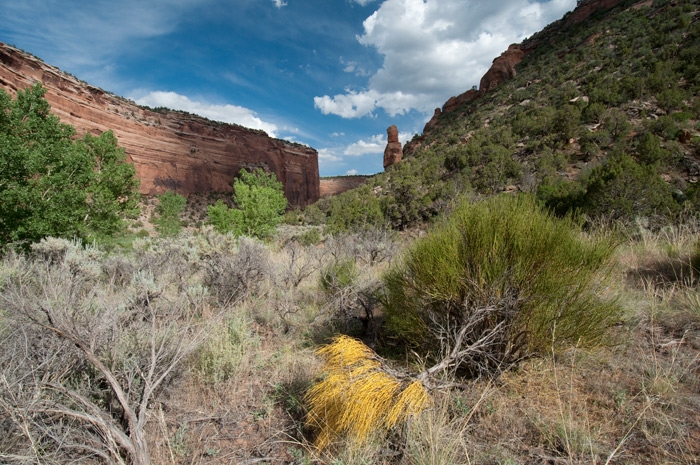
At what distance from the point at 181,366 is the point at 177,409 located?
1.07ft

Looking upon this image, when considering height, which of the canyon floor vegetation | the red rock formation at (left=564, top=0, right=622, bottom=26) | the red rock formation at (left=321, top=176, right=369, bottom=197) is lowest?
the canyon floor vegetation

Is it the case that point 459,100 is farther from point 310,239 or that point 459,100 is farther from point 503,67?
point 310,239

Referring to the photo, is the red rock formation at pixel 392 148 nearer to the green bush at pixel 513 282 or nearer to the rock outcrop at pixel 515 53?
the rock outcrop at pixel 515 53

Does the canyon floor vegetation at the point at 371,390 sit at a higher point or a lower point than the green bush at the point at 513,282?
lower

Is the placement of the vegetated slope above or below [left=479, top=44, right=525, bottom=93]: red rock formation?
below

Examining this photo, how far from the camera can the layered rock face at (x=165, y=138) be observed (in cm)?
2708

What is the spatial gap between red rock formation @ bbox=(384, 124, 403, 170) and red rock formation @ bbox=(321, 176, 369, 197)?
19.9 metres

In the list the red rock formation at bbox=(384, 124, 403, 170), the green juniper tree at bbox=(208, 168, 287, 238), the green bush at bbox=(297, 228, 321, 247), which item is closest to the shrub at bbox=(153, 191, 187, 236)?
the green juniper tree at bbox=(208, 168, 287, 238)

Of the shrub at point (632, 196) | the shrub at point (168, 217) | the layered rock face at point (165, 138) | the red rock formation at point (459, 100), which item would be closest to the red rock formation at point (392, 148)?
the red rock formation at point (459, 100)

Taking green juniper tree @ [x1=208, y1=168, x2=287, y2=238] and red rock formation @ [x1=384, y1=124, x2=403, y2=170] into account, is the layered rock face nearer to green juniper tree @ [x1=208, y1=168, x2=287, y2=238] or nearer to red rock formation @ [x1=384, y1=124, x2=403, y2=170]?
green juniper tree @ [x1=208, y1=168, x2=287, y2=238]

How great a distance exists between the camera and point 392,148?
2132 inches

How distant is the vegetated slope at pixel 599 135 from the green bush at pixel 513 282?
6604mm

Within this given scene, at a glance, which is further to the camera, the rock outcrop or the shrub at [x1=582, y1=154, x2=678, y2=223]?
the rock outcrop

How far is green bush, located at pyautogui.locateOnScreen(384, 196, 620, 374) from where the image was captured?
6.72 feet
